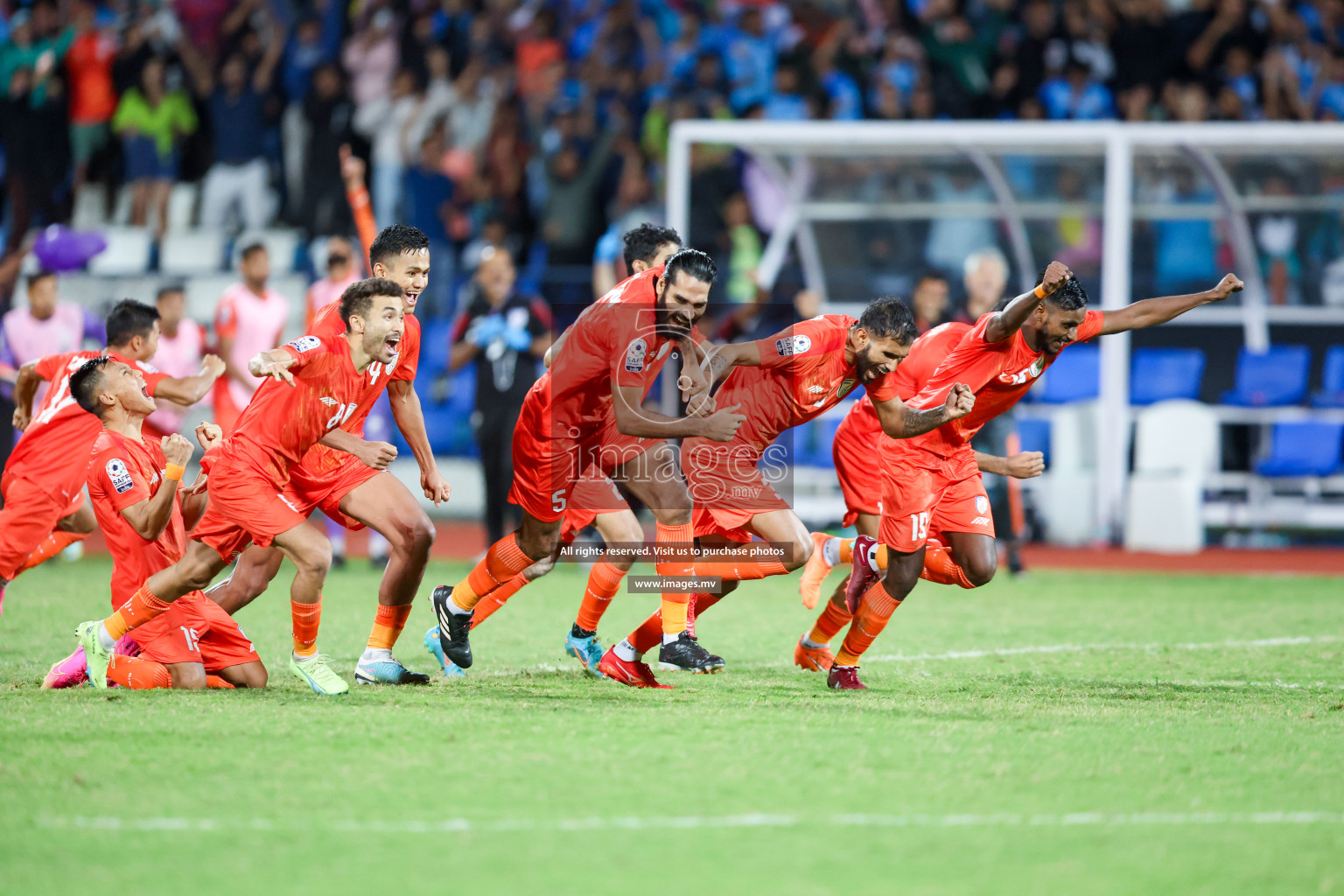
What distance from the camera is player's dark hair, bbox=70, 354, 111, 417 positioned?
677 centimetres

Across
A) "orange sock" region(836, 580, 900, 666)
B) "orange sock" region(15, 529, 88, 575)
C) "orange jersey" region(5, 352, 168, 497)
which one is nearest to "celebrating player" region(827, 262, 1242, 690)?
"orange sock" region(836, 580, 900, 666)

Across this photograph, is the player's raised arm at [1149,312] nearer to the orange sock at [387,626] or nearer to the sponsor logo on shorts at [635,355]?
the sponsor logo on shorts at [635,355]

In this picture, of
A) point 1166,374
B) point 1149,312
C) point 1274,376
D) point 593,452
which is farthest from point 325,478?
point 1274,376

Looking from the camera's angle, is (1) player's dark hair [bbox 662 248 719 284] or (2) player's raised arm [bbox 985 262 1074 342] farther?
(1) player's dark hair [bbox 662 248 719 284]

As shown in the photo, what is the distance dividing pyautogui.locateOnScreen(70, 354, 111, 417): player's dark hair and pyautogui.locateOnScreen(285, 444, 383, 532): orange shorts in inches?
41.7

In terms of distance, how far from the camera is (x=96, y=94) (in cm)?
1797

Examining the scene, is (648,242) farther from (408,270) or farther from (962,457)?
(962,457)

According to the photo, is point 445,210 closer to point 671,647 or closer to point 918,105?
point 918,105

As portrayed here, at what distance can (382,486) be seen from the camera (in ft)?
21.6

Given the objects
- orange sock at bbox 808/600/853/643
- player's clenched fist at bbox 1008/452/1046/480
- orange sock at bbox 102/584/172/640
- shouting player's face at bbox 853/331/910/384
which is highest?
shouting player's face at bbox 853/331/910/384

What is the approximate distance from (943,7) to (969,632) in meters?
10.4

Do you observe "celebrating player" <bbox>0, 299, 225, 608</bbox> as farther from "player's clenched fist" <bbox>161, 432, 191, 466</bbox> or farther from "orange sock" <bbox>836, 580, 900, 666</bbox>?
"orange sock" <bbox>836, 580, 900, 666</bbox>

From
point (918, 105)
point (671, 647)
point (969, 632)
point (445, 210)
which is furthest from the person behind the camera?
point (445, 210)

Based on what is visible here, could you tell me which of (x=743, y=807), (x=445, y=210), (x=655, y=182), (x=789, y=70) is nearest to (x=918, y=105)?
(x=789, y=70)
